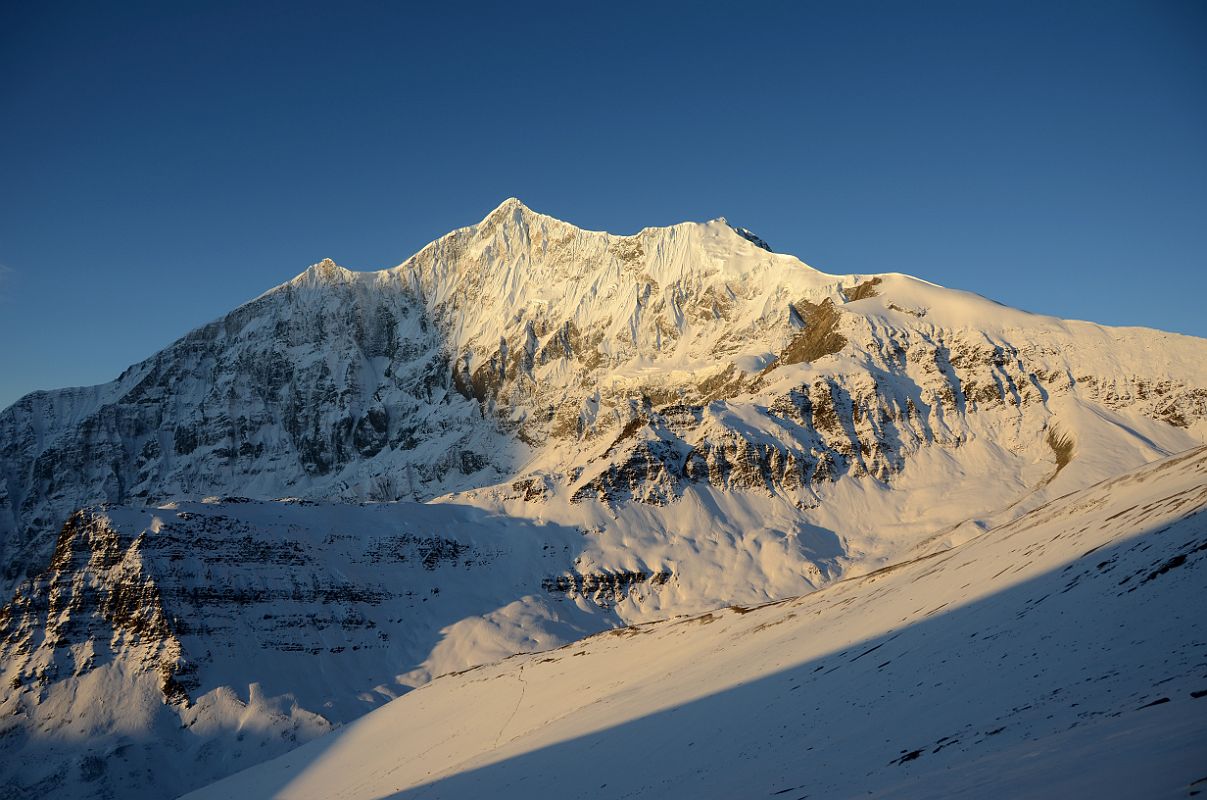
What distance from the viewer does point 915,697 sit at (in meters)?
29.2

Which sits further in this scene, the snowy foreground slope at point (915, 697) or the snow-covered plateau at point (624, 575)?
the snow-covered plateau at point (624, 575)

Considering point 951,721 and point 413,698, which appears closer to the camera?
point 951,721

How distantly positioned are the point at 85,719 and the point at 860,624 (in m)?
97.5

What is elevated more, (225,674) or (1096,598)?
(225,674)

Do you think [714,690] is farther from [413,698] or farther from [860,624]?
[413,698]

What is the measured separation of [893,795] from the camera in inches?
728

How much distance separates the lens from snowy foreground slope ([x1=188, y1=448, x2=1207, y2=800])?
18.1 m

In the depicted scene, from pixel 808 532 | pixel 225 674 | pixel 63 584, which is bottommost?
pixel 808 532

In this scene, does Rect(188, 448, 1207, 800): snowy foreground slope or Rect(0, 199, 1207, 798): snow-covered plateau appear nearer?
Rect(188, 448, 1207, 800): snowy foreground slope

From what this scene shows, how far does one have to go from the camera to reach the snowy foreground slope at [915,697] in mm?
18109

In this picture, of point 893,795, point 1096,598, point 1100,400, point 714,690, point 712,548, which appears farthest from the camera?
point 1100,400

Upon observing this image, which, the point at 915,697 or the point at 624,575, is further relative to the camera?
the point at 624,575

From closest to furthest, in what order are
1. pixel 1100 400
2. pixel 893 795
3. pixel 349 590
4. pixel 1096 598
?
pixel 893 795 < pixel 1096 598 < pixel 349 590 < pixel 1100 400

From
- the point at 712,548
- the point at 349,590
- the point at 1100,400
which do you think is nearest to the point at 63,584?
the point at 349,590
